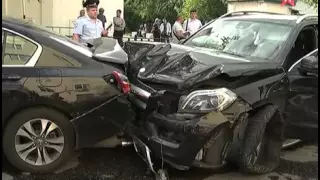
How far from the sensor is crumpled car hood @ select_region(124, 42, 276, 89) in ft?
14.6

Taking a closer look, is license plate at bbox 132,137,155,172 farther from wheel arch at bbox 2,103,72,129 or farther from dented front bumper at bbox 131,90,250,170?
wheel arch at bbox 2,103,72,129

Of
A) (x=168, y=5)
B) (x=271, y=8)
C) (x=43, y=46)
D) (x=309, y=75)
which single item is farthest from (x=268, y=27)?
(x=168, y=5)

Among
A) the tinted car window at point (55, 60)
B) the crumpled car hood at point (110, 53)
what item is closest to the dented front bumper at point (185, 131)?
the crumpled car hood at point (110, 53)

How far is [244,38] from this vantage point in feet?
18.8

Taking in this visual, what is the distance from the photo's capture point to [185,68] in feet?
15.3

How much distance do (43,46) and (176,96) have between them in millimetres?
1404

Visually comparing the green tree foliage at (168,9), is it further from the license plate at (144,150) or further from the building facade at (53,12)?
the license plate at (144,150)

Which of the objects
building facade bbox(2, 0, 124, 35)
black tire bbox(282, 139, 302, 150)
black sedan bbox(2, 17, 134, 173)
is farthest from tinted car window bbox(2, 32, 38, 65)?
building facade bbox(2, 0, 124, 35)

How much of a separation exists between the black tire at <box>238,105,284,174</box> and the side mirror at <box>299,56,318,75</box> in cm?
56

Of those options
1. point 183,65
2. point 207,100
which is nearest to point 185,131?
point 207,100

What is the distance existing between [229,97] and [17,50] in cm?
209

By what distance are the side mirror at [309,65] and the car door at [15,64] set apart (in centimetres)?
269

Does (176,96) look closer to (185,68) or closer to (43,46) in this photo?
(185,68)

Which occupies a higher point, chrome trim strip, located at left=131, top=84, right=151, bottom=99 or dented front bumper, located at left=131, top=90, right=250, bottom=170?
chrome trim strip, located at left=131, top=84, right=151, bottom=99
